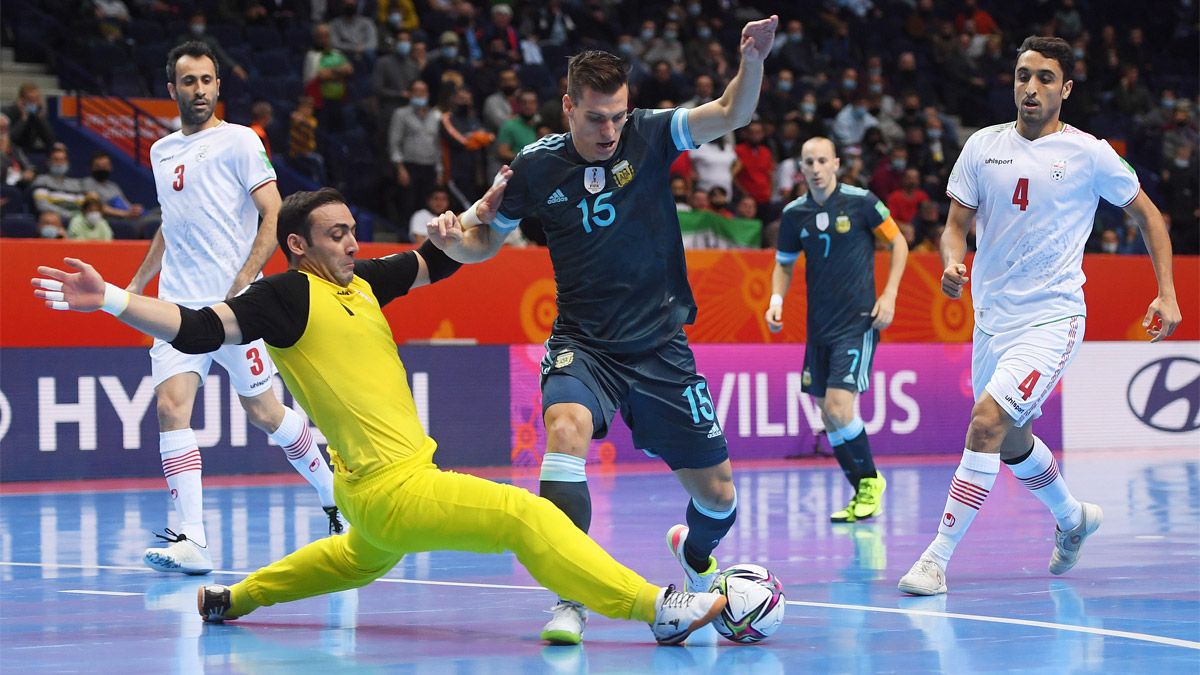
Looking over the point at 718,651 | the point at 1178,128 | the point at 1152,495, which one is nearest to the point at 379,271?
the point at 718,651

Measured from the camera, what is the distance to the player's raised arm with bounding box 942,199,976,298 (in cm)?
715

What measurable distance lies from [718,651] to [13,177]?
42.4 feet

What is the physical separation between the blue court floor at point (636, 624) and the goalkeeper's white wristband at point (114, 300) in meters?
1.24

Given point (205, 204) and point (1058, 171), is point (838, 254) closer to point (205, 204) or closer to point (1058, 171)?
point (1058, 171)

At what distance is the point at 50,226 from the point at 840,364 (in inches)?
343

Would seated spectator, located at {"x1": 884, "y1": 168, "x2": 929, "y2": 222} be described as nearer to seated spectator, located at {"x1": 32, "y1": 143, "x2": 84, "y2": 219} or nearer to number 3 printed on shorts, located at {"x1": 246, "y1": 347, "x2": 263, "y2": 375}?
seated spectator, located at {"x1": 32, "y1": 143, "x2": 84, "y2": 219}

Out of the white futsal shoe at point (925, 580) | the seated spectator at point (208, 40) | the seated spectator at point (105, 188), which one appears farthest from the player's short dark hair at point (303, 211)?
the seated spectator at point (208, 40)

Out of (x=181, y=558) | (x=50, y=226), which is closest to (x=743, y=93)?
(x=181, y=558)

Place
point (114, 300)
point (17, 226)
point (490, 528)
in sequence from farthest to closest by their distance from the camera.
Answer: point (17, 226) < point (490, 528) < point (114, 300)

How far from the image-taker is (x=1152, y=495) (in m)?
12.2

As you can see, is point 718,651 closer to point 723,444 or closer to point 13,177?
point 723,444

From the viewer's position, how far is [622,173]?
6168mm

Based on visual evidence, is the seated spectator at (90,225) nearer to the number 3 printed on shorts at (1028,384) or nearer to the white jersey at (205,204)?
the white jersey at (205,204)

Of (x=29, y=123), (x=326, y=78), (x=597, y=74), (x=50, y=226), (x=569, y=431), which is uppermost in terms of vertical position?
(x=326, y=78)
